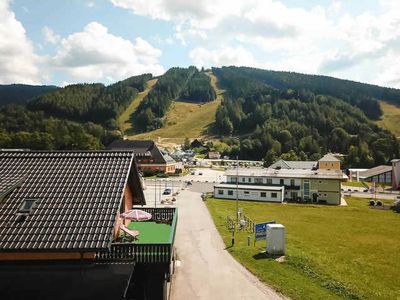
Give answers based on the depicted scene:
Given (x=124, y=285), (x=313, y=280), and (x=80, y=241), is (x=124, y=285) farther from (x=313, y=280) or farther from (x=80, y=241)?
(x=313, y=280)

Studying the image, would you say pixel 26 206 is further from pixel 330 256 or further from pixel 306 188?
pixel 306 188

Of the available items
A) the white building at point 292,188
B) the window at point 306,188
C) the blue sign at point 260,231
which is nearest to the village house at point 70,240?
the blue sign at point 260,231

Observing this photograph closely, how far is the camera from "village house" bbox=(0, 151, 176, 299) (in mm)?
15305

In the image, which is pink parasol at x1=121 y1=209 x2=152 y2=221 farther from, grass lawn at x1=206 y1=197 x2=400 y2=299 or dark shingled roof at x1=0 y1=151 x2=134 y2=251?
grass lawn at x1=206 y1=197 x2=400 y2=299

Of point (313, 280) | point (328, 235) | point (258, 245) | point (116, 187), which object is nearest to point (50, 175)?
point (116, 187)

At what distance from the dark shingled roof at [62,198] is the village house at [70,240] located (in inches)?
1.6

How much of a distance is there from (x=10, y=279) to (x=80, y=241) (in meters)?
3.48

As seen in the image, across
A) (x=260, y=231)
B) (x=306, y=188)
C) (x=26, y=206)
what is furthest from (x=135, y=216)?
(x=306, y=188)

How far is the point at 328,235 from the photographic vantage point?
150ft

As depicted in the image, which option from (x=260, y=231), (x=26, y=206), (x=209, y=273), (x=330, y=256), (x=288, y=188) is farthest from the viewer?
(x=288, y=188)

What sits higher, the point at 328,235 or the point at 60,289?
the point at 60,289

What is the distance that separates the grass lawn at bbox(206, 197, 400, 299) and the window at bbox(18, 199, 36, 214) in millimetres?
16459

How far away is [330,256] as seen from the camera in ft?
113

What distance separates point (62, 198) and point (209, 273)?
47.6 feet
